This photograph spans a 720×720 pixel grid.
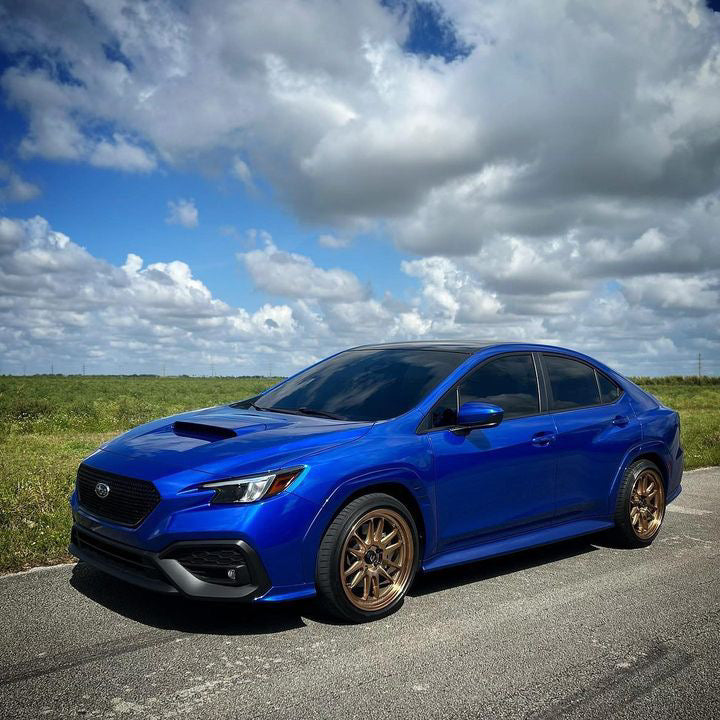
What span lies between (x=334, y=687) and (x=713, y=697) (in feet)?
5.77

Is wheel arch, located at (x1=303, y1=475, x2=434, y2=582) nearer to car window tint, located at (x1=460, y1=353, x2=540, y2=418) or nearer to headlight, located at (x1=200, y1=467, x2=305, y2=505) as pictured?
headlight, located at (x1=200, y1=467, x2=305, y2=505)

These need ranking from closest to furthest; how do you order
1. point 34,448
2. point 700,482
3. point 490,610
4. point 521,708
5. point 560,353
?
point 521,708, point 490,610, point 560,353, point 700,482, point 34,448

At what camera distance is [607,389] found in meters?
6.35

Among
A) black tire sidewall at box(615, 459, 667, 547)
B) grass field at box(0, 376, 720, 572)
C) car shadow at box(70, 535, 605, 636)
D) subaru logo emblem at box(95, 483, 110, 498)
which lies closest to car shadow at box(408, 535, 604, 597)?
car shadow at box(70, 535, 605, 636)

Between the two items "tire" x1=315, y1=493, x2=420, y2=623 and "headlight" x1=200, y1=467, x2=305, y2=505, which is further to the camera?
"tire" x1=315, y1=493, x2=420, y2=623

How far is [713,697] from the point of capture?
3312mm

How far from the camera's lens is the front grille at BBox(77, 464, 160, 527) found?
13.3 ft

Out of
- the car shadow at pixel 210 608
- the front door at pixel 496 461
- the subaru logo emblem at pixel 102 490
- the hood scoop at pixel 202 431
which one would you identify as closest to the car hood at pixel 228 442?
the hood scoop at pixel 202 431

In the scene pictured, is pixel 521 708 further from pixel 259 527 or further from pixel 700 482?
pixel 700 482

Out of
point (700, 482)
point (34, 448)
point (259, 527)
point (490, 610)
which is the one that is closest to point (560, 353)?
point (490, 610)

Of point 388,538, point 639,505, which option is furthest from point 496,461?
point 639,505

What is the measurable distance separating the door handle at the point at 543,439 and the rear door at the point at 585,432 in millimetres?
73

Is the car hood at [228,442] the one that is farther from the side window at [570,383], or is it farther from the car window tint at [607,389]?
the car window tint at [607,389]

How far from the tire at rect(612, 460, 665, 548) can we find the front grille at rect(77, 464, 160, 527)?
3.93 meters
